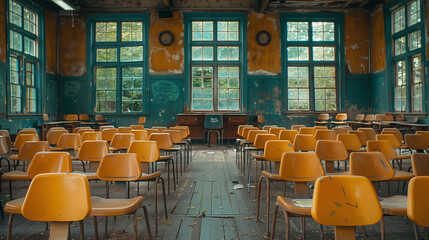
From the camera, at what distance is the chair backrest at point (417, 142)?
4445 millimetres

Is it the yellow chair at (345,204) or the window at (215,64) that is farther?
the window at (215,64)

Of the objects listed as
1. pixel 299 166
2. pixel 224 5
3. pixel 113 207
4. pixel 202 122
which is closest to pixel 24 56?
pixel 202 122

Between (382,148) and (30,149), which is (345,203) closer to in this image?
(382,148)

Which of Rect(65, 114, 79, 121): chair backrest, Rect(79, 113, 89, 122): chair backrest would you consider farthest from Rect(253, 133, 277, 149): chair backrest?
Rect(65, 114, 79, 121): chair backrest

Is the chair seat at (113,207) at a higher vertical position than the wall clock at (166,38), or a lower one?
lower

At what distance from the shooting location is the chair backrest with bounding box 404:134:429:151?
4.45 m

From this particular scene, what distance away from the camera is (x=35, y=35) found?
9.76 meters

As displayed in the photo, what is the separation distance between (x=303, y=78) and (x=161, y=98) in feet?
17.4

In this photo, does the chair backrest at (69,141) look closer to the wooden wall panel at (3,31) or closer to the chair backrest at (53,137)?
the chair backrest at (53,137)

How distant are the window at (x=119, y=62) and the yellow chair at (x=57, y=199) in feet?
31.0

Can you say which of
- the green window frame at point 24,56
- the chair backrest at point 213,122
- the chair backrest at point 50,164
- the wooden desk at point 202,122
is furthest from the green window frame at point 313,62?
the chair backrest at point 50,164

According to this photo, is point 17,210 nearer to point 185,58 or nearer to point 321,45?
point 185,58

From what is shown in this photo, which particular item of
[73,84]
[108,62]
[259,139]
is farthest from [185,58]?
[259,139]

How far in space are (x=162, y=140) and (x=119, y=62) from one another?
288 inches
